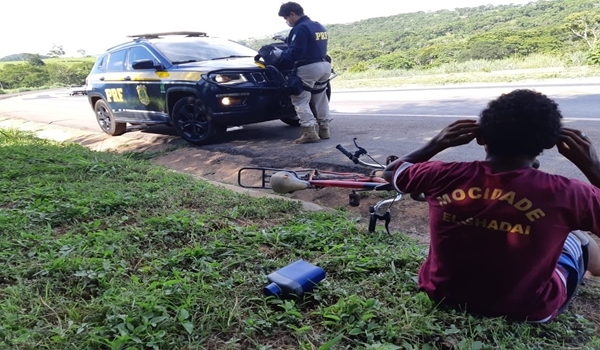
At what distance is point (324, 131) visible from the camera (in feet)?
24.7

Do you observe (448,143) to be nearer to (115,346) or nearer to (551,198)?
(551,198)

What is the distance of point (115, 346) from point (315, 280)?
104 centimetres

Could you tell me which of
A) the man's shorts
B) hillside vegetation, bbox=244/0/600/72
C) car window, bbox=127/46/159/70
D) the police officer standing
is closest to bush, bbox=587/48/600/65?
hillside vegetation, bbox=244/0/600/72

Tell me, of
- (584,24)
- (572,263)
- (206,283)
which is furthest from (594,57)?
(584,24)

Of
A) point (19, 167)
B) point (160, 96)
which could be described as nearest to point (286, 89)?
point (160, 96)

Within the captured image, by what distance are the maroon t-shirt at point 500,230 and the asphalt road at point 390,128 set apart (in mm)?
3270

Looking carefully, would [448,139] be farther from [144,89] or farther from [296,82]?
[144,89]

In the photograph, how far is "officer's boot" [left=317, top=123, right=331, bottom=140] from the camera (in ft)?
24.6

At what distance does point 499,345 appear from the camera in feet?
6.72

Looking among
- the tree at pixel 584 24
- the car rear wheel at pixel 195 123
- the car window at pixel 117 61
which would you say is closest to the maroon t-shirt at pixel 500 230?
the car rear wheel at pixel 195 123

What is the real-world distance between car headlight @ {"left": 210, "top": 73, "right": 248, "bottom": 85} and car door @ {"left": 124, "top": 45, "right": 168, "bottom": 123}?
1126 millimetres

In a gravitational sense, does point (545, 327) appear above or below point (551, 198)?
below

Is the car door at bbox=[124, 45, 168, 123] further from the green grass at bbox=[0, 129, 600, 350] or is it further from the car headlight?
the green grass at bbox=[0, 129, 600, 350]

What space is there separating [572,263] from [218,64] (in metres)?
5.94
